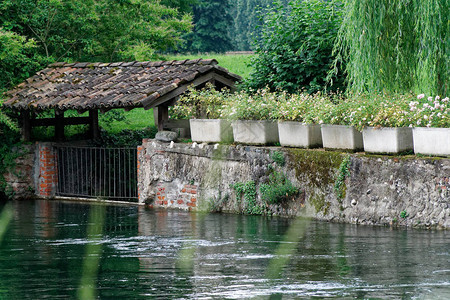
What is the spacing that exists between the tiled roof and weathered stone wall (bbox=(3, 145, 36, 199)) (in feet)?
4.24

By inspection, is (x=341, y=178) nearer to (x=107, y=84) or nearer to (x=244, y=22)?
(x=107, y=84)

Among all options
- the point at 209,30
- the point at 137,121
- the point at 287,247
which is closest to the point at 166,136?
the point at 287,247

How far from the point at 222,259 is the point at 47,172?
9.28 meters

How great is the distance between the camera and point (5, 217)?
1445 cm

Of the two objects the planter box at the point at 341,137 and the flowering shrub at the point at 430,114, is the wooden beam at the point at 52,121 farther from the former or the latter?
the flowering shrub at the point at 430,114

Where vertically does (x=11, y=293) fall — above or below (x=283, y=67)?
below

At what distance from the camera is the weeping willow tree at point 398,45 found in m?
13.0

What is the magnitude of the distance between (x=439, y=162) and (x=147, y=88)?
668 centimetres

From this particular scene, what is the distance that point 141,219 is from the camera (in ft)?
45.6

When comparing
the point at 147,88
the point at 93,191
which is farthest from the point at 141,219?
the point at 93,191

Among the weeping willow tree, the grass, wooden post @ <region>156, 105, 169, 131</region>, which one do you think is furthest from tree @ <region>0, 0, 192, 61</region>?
the weeping willow tree

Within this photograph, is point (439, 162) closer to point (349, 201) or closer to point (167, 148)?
point (349, 201)

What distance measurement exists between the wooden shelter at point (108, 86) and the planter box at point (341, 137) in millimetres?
3716

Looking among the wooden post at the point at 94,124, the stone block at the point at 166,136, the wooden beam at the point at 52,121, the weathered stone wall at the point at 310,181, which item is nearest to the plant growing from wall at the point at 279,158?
the weathered stone wall at the point at 310,181
